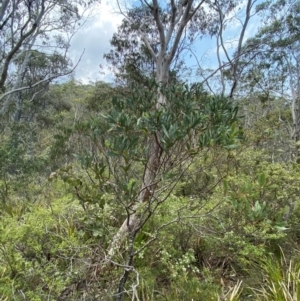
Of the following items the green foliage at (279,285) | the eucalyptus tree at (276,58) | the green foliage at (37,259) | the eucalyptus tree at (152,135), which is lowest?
the green foliage at (37,259)

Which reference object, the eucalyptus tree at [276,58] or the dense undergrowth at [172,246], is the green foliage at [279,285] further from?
the eucalyptus tree at [276,58]

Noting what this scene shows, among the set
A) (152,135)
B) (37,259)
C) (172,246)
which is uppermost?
(152,135)

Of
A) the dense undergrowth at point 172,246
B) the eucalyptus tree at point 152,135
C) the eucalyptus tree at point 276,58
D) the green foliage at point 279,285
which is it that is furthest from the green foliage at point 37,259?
the eucalyptus tree at point 276,58

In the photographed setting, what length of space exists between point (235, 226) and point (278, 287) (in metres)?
0.63

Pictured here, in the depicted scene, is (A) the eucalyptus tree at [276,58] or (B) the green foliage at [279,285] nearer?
(B) the green foliage at [279,285]

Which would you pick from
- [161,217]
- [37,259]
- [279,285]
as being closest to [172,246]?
[161,217]

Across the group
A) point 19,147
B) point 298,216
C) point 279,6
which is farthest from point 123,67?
point 298,216

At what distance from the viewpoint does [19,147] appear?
758 centimetres

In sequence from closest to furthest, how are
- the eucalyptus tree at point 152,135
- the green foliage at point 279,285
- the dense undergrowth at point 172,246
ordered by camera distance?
the eucalyptus tree at point 152,135, the green foliage at point 279,285, the dense undergrowth at point 172,246

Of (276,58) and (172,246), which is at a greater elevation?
(276,58)

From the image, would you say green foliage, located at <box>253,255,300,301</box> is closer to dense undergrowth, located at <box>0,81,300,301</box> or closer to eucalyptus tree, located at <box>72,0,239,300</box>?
dense undergrowth, located at <box>0,81,300,301</box>

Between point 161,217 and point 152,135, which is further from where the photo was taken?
point 161,217

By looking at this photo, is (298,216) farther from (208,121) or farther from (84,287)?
(84,287)

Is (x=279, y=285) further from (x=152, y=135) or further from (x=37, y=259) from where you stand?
(x=37, y=259)
